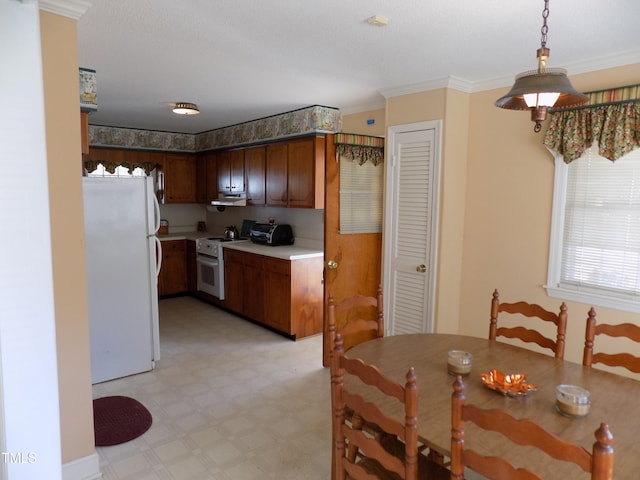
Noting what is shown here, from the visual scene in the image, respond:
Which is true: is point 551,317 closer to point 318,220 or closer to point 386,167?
point 386,167

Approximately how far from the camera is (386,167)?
3.80m

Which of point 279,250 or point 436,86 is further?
point 279,250

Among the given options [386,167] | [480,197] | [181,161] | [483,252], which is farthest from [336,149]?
[181,161]

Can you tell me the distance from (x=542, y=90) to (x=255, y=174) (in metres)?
4.10

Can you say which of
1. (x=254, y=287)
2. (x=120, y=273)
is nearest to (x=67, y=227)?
(x=120, y=273)

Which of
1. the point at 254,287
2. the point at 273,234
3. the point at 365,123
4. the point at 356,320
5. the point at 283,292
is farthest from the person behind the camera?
the point at 273,234

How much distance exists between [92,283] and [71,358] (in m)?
1.36

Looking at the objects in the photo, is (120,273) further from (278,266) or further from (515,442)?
(515,442)

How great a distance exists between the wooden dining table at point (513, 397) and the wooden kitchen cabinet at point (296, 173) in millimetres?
2370

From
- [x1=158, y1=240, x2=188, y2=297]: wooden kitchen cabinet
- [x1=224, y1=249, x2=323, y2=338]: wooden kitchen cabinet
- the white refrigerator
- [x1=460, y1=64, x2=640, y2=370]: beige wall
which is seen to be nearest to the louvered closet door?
[x1=460, y1=64, x2=640, y2=370]: beige wall

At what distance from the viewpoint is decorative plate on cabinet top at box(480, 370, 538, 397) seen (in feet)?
5.76

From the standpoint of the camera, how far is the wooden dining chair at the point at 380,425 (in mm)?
1414

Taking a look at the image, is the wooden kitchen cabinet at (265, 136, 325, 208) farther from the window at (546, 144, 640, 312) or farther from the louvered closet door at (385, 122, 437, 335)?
the window at (546, 144, 640, 312)

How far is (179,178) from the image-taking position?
6.38m
